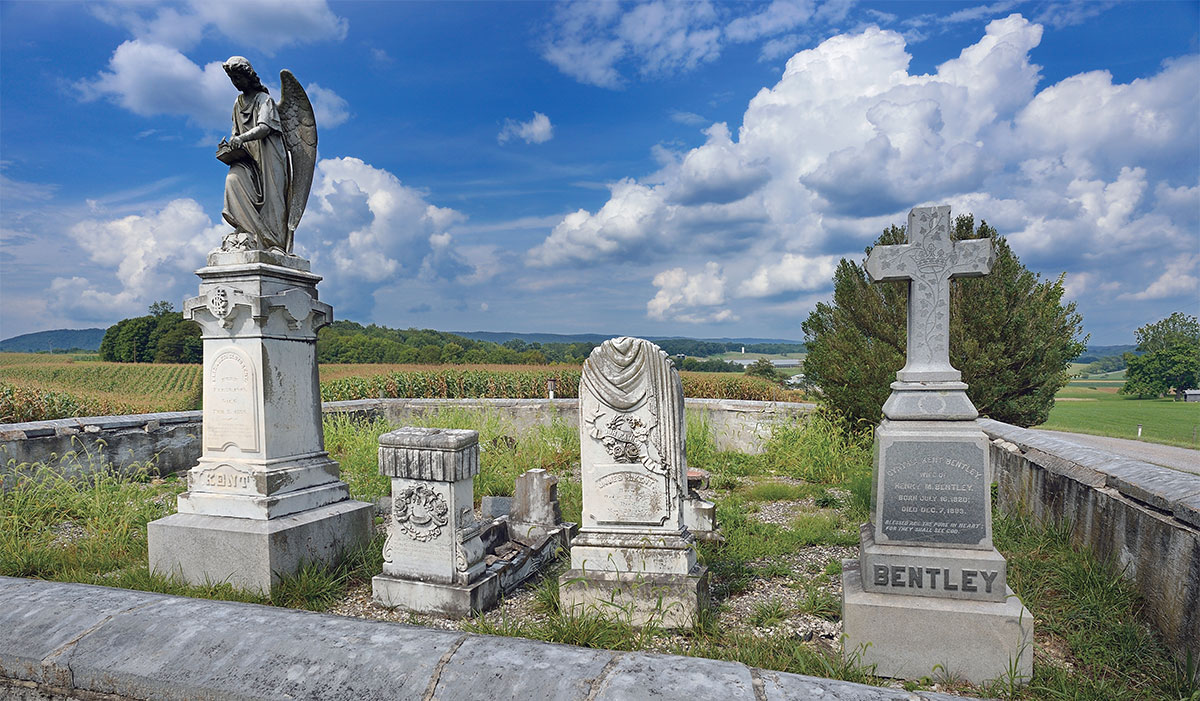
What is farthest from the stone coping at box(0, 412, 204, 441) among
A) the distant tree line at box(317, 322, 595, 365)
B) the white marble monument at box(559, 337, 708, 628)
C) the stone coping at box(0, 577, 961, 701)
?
the distant tree line at box(317, 322, 595, 365)

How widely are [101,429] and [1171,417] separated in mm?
26180

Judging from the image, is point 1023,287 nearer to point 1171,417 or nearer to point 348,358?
point 1171,417

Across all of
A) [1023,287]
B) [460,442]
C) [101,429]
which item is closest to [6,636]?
[460,442]

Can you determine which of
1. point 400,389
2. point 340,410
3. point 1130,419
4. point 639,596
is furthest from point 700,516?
point 1130,419

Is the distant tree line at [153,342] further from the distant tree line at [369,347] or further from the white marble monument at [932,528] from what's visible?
the white marble monument at [932,528]

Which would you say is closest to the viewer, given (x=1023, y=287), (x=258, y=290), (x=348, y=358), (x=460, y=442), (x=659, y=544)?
(x=659, y=544)

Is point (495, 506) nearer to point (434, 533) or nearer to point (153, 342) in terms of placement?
point (434, 533)

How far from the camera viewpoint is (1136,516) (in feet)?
12.2

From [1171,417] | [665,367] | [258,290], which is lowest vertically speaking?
[1171,417]

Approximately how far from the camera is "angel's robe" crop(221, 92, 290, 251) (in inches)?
204

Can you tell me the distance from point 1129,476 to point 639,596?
3.22m

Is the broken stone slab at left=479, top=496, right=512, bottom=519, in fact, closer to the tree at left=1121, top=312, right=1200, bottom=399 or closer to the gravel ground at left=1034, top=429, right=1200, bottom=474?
the gravel ground at left=1034, top=429, right=1200, bottom=474

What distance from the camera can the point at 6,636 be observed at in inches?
59.7

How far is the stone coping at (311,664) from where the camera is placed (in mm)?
1268
